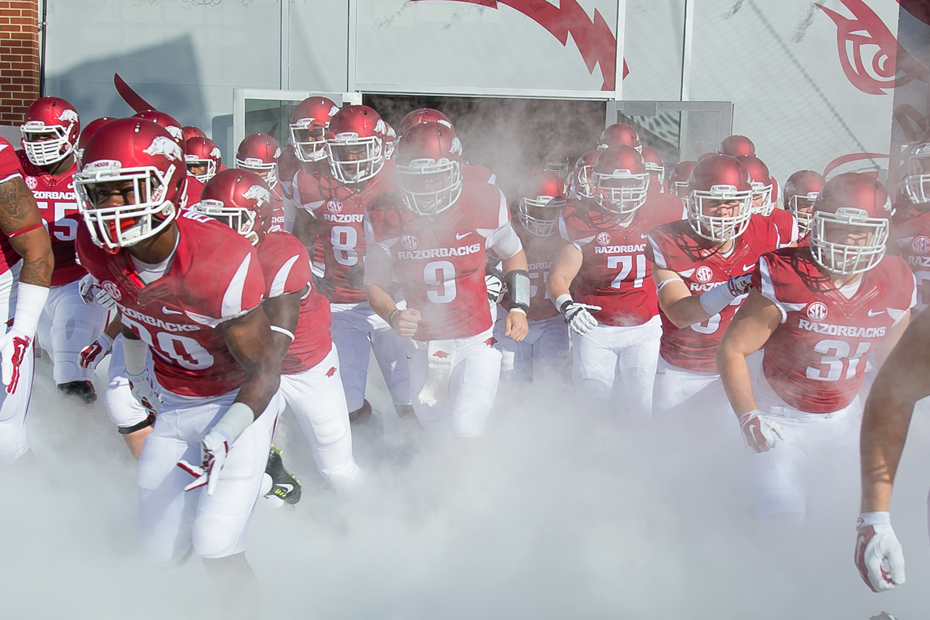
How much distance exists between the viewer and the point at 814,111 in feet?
27.0

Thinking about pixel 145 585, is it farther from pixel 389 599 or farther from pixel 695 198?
pixel 695 198

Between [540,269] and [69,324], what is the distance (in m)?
2.57

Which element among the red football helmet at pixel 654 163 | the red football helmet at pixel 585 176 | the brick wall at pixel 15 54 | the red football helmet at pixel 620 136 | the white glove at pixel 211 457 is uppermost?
the brick wall at pixel 15 54

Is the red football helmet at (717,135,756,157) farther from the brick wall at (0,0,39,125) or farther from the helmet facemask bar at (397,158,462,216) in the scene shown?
the brick wall at (0,0,39,125)

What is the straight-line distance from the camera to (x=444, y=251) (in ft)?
11.2

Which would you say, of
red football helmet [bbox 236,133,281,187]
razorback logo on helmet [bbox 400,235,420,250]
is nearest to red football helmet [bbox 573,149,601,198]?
razorback logo on helmet [bbox 400,235,420,250]

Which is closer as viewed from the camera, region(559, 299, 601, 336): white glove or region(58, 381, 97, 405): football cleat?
region(559, 299, 601, 336): white glove

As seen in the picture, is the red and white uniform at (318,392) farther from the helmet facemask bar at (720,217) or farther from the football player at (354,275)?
the helmet facemask bar at (720,217)

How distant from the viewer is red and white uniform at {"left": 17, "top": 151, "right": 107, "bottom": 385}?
13.4 ft

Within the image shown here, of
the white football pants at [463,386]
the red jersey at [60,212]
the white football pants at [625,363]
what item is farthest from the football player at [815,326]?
the red jersey at [60,212]

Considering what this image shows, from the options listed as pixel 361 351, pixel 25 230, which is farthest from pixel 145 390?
pixel 361 351

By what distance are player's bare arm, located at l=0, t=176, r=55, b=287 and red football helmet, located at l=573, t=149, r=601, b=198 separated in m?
2.49

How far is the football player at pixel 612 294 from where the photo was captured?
3.97 metres

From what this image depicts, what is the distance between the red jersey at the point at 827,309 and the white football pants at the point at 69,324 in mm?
3249
